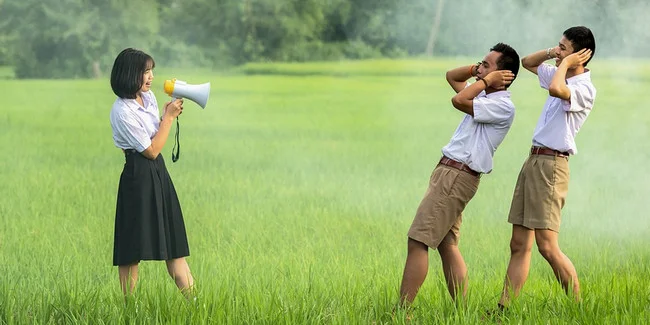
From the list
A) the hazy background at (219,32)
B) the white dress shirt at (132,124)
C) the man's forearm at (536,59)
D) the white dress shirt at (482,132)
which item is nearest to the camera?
the white dress shirt at (482,132)

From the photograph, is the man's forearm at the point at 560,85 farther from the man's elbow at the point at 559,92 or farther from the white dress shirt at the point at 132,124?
the white dress shirt at the point at 132,124

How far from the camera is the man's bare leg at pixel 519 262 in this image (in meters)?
5.22

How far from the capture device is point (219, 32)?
680 inches

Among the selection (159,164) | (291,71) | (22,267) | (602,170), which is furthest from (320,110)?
(159,164)

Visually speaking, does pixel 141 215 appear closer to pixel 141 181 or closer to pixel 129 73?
pixel 141 181

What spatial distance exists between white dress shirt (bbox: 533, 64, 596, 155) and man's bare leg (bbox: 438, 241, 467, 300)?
0.57 metres

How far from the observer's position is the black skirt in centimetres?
520

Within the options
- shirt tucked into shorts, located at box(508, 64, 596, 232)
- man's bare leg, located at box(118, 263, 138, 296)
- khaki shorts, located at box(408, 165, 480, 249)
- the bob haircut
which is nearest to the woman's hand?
the bob haircut

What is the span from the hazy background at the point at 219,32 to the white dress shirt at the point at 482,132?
8986 mm

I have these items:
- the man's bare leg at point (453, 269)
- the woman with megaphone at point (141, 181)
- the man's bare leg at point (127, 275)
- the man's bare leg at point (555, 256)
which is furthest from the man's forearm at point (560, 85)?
the man's bare leg at point (127, 275)

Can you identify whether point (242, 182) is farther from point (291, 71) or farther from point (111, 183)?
point (291, 71)

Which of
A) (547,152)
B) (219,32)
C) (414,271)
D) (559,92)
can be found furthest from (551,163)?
(219,32)

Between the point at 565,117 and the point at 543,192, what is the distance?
0.32 metres

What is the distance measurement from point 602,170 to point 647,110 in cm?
336
